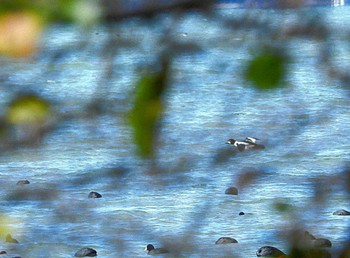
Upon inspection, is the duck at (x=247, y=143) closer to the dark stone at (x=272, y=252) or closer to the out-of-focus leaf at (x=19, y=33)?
the dark stone at (x=272, y=252)

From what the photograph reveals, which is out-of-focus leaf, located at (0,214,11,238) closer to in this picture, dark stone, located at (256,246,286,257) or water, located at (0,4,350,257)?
water, located at (0,4,350,257)

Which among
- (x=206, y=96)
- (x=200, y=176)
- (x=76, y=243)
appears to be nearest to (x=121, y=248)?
(x=200, y=176)

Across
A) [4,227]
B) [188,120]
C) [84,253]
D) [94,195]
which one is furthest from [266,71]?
[84,253]

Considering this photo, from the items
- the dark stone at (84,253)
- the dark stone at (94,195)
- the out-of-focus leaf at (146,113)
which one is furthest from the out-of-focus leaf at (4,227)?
the dark stone at (84,253)

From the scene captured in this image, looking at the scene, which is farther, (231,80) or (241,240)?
(241,240)

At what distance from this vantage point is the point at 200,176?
1026 millimetres

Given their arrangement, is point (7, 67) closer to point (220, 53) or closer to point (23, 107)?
point (23, 107)

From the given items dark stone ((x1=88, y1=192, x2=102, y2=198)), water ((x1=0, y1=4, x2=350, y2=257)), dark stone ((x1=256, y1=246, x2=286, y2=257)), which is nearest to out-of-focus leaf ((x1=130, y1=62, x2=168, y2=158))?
water ((x1=0, y1=4, x2=350, y2=257))

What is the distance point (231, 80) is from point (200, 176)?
0.23 m

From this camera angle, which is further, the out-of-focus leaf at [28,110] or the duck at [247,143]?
the duck at [247,143]

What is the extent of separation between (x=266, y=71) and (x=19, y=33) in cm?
Answer: 20

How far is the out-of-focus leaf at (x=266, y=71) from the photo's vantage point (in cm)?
65

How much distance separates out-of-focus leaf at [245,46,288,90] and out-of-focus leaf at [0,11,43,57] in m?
0.18

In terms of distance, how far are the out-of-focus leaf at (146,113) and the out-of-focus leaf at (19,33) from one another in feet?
0.31
